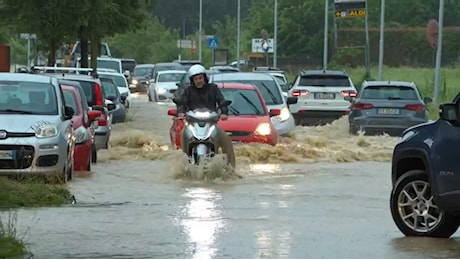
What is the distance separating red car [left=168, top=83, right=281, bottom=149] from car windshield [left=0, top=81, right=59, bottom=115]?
11.4 ft

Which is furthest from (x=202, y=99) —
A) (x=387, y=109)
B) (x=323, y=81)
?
(x=323, y=81)

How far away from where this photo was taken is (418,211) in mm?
12062

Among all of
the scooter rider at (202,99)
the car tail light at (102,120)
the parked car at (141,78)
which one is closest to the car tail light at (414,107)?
the car tail light at (102,120)

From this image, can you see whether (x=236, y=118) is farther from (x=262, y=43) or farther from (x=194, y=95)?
(x=262, y=43)

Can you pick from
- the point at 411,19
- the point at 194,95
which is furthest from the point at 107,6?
the point at 411,19

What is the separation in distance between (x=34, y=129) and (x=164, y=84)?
125 ft

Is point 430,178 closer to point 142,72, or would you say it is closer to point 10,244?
point 10,244

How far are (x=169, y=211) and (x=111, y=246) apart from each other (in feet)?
10.1

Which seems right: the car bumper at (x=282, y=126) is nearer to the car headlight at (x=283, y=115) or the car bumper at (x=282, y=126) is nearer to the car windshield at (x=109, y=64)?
the car headlight at (x=283, y=115)

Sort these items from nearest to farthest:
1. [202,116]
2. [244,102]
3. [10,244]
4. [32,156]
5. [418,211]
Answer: [10,244] < [418,211] < [32,156] < [202,116] < [244,102]

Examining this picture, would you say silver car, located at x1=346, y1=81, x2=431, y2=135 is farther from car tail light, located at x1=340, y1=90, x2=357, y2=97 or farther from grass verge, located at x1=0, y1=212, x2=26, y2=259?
grass verge, located at x1=0, y1=212, x2=26, y2=259

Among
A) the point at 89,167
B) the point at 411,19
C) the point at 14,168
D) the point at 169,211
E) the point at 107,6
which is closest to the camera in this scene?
the point at 169,211

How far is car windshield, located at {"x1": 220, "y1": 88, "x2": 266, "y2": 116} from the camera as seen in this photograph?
23.1 metres

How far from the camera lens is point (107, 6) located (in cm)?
3572
